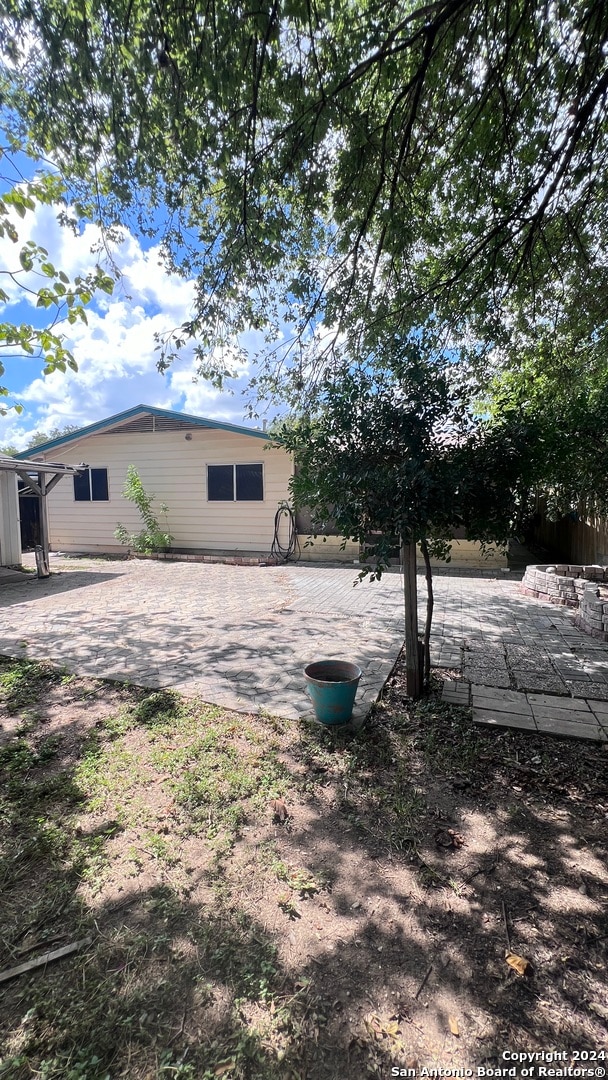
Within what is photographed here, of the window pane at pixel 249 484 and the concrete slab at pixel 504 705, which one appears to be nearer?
the concrete slab at pixel 504 705

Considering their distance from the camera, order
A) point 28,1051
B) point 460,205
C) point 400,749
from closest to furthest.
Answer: point 28,1051
point 400,749
point 460,205

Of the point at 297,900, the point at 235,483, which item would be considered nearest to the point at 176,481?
the point at 235,483

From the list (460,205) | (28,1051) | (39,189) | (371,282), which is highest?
(460,205)

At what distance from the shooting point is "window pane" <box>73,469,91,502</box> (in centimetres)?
1370

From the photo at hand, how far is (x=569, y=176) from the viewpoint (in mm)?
4031

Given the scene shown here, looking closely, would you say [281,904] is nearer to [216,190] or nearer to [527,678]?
[527,678]

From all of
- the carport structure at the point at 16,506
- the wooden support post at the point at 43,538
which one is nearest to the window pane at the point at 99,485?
the carport structure at the point at 16,506

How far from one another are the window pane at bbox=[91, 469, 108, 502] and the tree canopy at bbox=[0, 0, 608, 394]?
10.0 m

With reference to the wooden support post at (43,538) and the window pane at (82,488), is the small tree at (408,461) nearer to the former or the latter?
the wooden support post at (43,538)

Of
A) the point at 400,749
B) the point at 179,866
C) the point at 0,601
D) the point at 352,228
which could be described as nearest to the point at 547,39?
the point at 352,228

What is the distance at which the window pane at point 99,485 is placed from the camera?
13.5 metres

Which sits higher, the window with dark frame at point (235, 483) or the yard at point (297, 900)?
the window with dark frame at point (235, 483)

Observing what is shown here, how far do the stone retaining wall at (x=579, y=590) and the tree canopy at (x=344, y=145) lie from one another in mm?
3275

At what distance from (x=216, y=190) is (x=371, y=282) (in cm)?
166
